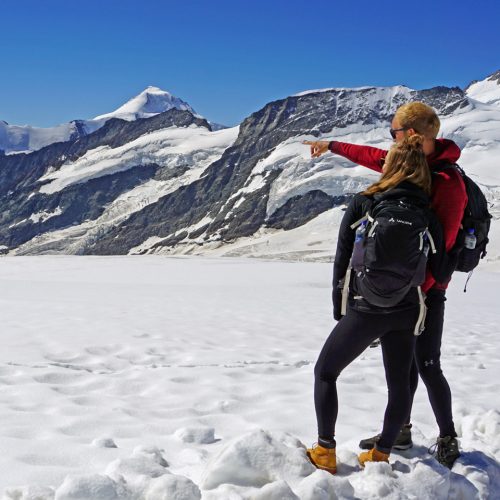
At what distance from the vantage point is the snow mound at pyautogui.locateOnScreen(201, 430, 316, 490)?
3.63 m

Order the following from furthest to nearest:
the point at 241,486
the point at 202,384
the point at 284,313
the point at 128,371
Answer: the point at 284,313 < the point at 128,371 < the point at 202,384 < the point at 241,486

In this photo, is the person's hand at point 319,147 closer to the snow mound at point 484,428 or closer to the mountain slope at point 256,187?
the snow mound at point 484,428

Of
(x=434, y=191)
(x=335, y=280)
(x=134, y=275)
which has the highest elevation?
(x=434, y=191)

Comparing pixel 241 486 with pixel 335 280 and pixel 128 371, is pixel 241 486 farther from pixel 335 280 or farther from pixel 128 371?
pixel 128 371

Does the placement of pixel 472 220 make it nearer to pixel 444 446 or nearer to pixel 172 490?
pixel 444 446

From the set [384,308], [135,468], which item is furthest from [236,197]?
[135,468]

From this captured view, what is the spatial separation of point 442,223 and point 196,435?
2.58 meters

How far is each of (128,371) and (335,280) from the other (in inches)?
163

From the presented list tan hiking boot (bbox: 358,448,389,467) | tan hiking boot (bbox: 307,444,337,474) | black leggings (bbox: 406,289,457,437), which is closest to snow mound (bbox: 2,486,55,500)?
tan hiking boot (bbox: 307,444,337,474)

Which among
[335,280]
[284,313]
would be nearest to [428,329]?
[335,280]

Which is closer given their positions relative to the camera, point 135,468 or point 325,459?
point 135,468

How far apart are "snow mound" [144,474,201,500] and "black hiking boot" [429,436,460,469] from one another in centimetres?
197

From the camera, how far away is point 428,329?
4191mm

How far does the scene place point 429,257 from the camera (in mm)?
3969
